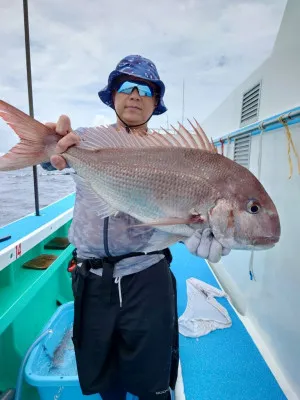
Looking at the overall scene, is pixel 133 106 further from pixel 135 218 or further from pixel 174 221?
pixel 174 221

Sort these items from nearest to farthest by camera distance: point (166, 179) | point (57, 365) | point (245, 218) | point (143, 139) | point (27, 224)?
point (245, 218) → point (166, 179) → point (143, 139) → point (57, 365) → point (27, 224)

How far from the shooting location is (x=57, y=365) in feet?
6.86

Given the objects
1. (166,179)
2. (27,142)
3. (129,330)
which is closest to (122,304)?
(129,330)

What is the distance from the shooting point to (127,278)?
1511 millimetres

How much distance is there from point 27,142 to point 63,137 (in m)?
0.17

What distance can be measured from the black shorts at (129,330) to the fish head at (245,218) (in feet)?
1.84

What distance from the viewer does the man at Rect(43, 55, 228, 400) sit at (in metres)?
1.49

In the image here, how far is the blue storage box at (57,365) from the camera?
1.67m

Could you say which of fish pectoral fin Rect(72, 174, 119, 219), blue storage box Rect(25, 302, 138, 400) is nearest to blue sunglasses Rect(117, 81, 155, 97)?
fish pectoral fin Rect(72, 174, 119, 219)

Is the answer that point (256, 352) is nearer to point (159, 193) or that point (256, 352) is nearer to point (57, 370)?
point (57, 370)

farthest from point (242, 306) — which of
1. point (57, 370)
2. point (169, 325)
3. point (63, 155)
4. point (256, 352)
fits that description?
point (63, 155)

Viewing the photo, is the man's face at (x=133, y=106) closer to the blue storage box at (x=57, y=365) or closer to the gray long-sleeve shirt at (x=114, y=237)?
the gray long-sleeve shirt at (x=114, y=237)

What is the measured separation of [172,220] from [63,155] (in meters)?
0.66

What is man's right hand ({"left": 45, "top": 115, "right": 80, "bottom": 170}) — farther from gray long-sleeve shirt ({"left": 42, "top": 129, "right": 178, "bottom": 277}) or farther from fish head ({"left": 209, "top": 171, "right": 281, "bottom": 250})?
fish head ({"left": 209, "top": 171, "right": 281, "bottom": 250})
